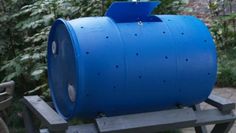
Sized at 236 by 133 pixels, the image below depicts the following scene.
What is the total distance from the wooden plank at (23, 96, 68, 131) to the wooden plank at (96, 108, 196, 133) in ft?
0.79

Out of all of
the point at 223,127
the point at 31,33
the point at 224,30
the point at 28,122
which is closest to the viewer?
the point at 223,127

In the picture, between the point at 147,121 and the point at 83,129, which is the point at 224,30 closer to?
the point at 147,121

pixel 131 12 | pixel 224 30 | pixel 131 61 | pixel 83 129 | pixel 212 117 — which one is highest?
pixel 131 12

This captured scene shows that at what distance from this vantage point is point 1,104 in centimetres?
A: 286

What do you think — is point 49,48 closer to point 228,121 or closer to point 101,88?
point 101,88

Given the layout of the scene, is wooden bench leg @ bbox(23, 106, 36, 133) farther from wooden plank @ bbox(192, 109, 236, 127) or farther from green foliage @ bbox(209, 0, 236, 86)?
green foliage @ bbox(209, 0, 236, 86)

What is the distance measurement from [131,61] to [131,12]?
0.43 metres

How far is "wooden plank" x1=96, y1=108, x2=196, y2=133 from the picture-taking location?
2969 mm

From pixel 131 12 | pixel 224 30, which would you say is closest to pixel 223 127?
pixel 131 12

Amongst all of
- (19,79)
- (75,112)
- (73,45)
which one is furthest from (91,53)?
(19,79)

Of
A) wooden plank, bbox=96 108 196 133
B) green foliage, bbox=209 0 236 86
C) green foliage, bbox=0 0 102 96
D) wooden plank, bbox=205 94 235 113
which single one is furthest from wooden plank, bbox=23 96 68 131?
green foliage, bbox=209 0 236 86

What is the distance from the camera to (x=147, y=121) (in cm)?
305

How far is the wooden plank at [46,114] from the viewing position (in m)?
2.90

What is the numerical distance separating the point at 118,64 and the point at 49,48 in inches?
29.3
